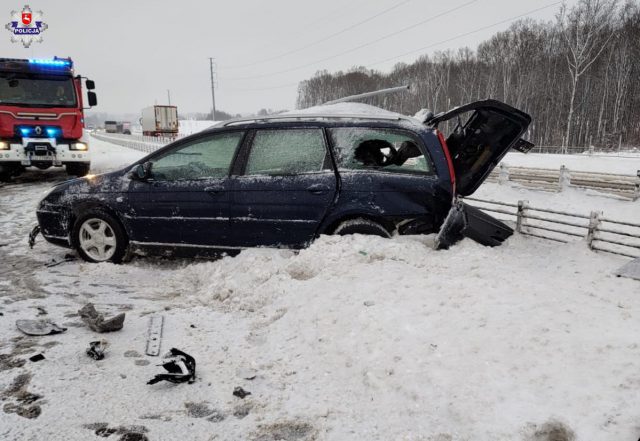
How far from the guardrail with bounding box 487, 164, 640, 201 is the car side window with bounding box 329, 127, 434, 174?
14.2m

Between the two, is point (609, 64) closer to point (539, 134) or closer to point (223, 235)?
point (539, 134)

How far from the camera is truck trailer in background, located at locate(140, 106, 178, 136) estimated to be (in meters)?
44.9

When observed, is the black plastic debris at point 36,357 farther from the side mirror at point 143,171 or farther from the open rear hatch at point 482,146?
the open rear hatch at point 482,146

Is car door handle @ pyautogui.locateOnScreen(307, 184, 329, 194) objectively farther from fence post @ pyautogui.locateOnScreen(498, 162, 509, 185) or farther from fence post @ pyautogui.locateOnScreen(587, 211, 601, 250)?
fence post @ pyautogui.locateOnScreen(498, 162, 509, 185)

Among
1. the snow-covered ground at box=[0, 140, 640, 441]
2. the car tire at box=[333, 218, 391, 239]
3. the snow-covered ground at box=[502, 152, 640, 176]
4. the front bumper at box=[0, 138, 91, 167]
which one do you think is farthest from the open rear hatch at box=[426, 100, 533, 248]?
the snow-covered ground at box=[502, 152, 640, 176]

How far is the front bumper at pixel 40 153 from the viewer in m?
11.7

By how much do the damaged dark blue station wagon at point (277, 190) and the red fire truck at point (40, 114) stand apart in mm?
7648

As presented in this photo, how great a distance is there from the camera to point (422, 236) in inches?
191

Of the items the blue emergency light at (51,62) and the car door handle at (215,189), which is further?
the blue emergency light at (51,62)

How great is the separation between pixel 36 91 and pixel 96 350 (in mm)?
11463

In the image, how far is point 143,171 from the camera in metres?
5.34

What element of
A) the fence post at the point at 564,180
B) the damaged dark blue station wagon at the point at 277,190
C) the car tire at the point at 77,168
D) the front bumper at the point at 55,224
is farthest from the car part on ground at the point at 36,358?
the fence post at the point at 564,180

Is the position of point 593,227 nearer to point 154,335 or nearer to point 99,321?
point 154,335

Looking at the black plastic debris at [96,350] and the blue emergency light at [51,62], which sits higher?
the blue emergency light at [51,62]
